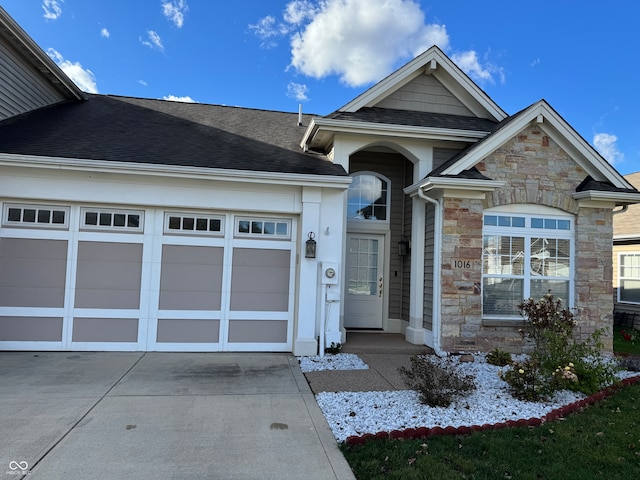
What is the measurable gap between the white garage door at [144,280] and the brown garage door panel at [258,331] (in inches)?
0.7

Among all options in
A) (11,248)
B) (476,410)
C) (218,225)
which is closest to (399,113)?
(218,225)

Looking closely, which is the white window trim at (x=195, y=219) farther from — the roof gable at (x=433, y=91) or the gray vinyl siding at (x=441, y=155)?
the gray vinyl siding at (x=441, y=155)

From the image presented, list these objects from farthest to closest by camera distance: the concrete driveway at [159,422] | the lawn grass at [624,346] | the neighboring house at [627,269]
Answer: the neighboring house at [627,269], the lawn grass at [624,346], the concrete driveway at [159,422]

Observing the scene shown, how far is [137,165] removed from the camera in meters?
6.95

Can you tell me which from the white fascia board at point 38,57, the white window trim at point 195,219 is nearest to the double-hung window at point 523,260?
the white window trim at point 195,219

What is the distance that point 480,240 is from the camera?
307 inches

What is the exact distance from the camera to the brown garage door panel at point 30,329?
23.1ft

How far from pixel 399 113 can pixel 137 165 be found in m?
5.18

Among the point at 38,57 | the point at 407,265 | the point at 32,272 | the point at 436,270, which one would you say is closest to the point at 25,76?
the point at 38,57

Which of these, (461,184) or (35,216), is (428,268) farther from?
(35,216)

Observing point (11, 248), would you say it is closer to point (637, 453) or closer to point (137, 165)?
point (137, 165)

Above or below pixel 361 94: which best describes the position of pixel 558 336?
below

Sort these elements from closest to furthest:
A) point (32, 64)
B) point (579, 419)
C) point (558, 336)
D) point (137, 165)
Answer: point (579, 419)
point (558, 336)
point (137, 165)
point (32, 64)

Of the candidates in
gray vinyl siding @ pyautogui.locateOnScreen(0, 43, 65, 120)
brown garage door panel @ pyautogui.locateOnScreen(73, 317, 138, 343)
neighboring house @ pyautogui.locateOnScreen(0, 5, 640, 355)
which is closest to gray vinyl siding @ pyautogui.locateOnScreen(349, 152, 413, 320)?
neighboring house @ pyautogui.locateOnScreen(0, 5, 640, 355)
